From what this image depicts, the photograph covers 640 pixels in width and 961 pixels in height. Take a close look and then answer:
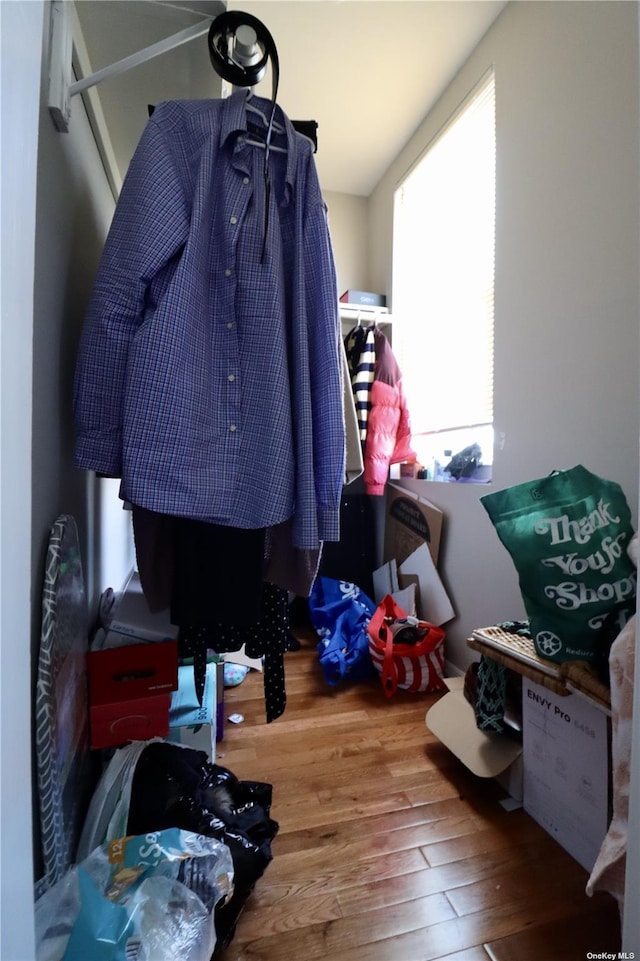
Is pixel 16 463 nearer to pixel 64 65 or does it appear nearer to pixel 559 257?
pixel 64 65

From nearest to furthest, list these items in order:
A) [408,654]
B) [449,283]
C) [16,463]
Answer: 1. [16,463]
2. [408,654]
3. [449,283]

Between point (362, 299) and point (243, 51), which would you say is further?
point (362, 299)

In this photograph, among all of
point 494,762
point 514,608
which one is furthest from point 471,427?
point 494,762

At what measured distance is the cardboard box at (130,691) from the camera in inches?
38.6

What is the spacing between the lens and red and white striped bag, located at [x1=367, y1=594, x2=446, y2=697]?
1716 mm

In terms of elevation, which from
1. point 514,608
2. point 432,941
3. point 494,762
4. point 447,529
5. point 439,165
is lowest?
point 432,941

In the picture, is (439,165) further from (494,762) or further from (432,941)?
(432,941)

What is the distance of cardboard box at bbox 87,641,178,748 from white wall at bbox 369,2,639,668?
46.3 inches

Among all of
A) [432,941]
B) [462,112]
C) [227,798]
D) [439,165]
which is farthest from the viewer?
[439,165]

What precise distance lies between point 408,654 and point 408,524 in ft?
2.28

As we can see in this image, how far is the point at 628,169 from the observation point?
3.53 ft

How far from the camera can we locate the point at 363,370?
7.46 ft

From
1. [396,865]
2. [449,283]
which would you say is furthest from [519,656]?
[449,283]

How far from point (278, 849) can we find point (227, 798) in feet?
0.65
